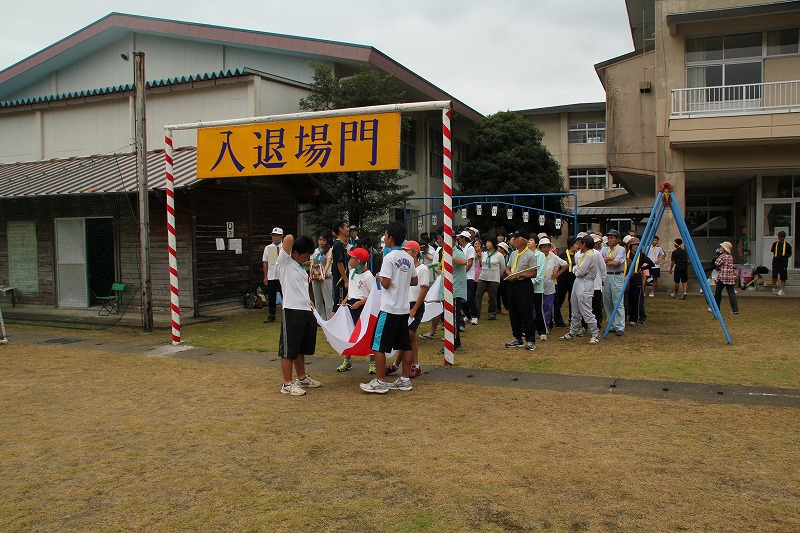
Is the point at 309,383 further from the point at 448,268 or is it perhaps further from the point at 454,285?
the point at 454,285

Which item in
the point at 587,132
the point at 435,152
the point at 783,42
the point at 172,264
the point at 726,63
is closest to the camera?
the point at 172,264

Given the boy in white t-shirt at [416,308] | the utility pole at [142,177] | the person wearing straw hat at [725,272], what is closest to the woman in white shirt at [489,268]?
the person wearing straw hat at [725,272]

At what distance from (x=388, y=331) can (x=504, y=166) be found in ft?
73.2

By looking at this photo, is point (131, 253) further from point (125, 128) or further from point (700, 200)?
point (700, 200)

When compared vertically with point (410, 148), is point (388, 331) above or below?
below

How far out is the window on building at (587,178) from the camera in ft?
124

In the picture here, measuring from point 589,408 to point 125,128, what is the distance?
16561mm

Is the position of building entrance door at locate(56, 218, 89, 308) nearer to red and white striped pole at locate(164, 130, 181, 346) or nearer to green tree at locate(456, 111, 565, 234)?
red and white striped pole at locate(164, 130, 181, 346)

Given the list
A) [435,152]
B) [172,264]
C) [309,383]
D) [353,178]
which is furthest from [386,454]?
[435,152]

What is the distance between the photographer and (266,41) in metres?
18.8

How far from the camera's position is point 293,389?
7188 mm

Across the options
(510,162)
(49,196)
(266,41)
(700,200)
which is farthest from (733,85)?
(49,196)

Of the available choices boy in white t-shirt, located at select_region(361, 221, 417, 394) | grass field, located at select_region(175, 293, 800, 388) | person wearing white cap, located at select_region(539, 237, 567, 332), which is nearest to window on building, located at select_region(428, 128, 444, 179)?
grass field, located at select_region(175, 293, 800, 388)

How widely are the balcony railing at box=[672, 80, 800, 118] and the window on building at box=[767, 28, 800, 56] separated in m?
1.08
